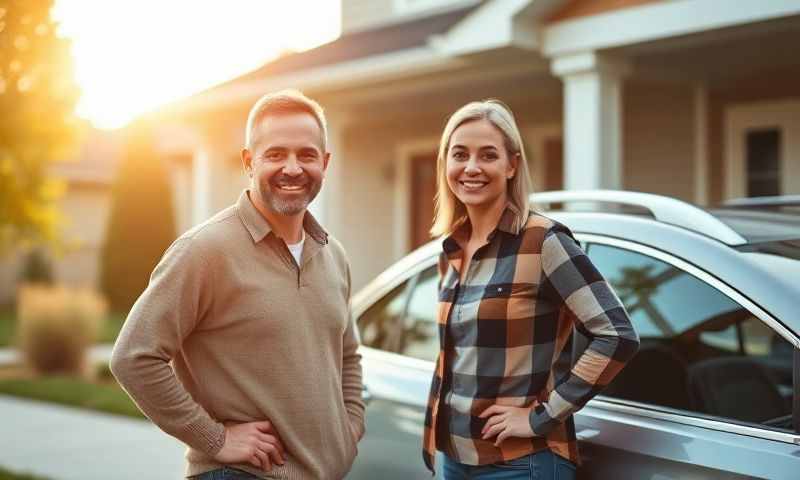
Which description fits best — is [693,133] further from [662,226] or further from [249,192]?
[249,192]

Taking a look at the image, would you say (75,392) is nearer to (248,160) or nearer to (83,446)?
(83,446)

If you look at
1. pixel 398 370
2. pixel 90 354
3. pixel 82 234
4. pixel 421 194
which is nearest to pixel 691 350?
pixel 398 370

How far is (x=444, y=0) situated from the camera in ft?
36.5

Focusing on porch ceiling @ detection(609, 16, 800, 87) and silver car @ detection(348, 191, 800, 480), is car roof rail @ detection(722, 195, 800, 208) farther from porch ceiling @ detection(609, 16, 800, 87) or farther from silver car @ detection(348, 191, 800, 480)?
porch ceiling @ detection(609, 16, 800, 87)

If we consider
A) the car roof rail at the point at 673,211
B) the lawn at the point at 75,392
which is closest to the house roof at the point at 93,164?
the lawn at the point at 75,392

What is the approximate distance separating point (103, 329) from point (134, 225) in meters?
4.37

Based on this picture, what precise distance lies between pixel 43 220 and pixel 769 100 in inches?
274

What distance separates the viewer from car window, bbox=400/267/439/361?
3553 millimetres

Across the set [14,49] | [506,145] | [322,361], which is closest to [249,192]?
[322,361]

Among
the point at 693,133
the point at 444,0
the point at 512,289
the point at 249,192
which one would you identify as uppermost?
the point at 444,0

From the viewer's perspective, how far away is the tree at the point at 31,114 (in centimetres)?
536

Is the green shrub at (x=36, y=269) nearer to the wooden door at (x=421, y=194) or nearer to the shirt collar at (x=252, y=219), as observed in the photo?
the wooden door at (x=421, y=194)

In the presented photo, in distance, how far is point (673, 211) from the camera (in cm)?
290

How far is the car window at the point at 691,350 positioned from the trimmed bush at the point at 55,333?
32.4 ft
